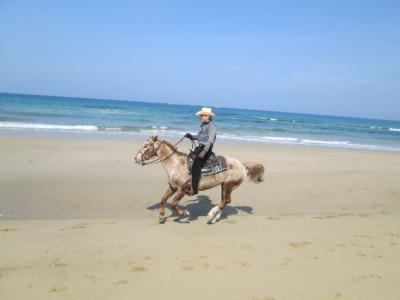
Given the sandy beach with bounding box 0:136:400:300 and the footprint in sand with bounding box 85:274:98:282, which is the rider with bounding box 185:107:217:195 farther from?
the footprint in sand with bounding box 85:274:98:282

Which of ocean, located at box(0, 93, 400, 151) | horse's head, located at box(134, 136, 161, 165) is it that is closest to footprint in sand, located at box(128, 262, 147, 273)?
horse's head, located at box(134, 136, 161, 165)

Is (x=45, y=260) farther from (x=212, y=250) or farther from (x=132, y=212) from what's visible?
(x=132, y=212)

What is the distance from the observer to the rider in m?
7.30

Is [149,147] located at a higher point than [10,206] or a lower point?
higher

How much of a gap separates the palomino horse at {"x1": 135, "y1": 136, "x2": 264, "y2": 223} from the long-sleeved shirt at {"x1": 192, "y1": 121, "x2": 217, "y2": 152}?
692 mm

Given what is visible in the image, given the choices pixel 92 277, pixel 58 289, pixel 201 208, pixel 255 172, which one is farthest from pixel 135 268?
pixel 255 172

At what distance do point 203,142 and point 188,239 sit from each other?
1.99 meters

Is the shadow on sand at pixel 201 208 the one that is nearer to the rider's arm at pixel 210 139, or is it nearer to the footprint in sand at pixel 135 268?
the rider's arm at pixel 210 139

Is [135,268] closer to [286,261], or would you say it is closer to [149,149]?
[286,261]

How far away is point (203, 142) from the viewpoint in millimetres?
7383

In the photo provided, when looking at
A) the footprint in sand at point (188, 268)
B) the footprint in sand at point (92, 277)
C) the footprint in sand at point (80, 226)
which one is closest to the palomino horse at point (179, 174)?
the footprint in sand at point (80, 226)

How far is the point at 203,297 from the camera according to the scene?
441 cm

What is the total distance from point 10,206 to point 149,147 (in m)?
3.37

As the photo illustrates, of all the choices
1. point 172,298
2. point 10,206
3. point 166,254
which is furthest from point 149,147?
point 172,298
